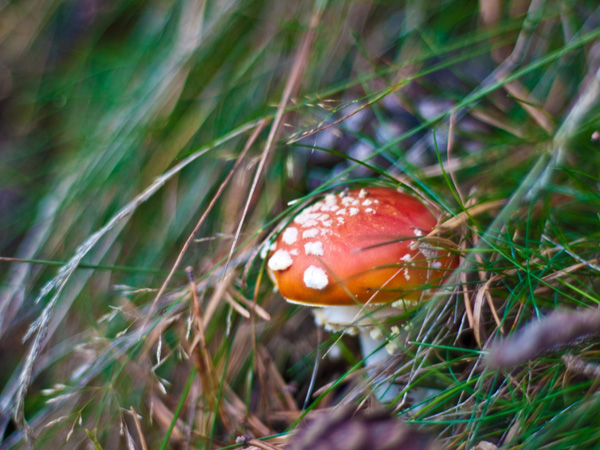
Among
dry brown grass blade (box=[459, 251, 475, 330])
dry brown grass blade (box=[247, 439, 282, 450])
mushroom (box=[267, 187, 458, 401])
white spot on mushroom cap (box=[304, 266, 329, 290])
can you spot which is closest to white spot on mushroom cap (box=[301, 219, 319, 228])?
mushroom (box=[267, 187, 458, 401])

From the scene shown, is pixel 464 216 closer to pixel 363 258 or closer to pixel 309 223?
pixel 363 258

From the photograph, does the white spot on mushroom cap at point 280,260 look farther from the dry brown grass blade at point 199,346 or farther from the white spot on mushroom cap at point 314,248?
the dry brown grass blade at point 199,346

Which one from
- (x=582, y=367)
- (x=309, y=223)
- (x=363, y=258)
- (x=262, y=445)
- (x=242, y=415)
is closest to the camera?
(x=582, y=367)

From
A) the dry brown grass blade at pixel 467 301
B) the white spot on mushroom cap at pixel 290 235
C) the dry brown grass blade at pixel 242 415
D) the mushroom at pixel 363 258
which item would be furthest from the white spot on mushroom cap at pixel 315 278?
the dry brown grass blade at pixel 242 415

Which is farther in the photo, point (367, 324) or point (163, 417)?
point (163, 417)

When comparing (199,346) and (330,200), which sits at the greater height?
(330,200)

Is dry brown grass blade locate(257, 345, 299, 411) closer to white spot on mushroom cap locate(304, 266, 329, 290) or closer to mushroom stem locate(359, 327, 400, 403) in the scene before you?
mushroom stem locate(359, 327, 400, 403)

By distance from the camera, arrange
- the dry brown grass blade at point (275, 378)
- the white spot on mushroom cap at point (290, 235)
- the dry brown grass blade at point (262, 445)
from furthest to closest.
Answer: the dry brown grass blade at point (275, 378) → the white spot on mushroom cap at point (290, 235) → the dry brown grass blade at point (262, 445)

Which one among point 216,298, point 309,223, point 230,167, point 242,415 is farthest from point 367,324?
point 230,167
